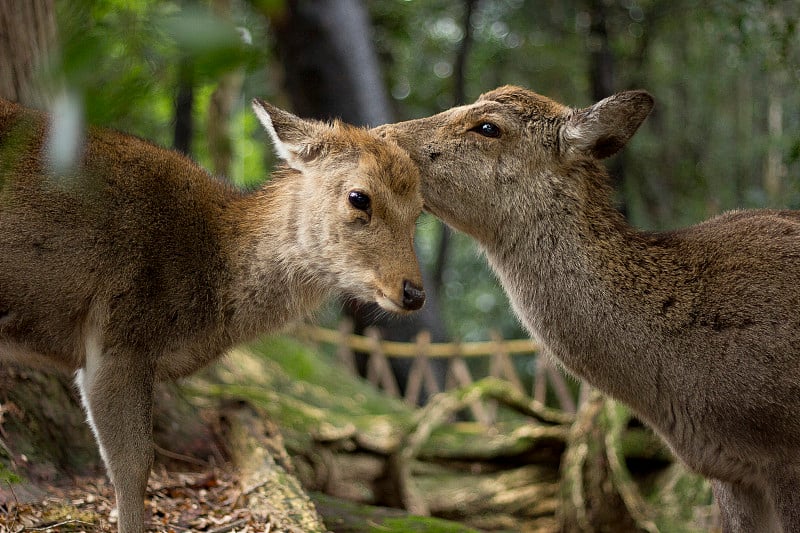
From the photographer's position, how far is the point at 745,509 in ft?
16.4

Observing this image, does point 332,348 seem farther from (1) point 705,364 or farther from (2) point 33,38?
(1) point 705,364

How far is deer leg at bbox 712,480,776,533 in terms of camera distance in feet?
16.2

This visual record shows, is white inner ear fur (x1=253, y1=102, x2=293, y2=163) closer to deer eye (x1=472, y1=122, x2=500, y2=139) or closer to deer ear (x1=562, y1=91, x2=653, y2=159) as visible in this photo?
deer eye (x1=472, y1=122, x2=500, y2=139)

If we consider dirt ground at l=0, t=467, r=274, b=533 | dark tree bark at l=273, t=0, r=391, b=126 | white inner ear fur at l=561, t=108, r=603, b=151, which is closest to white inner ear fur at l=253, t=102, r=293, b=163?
white inner ear fur at l=561, t=108, r=603, b=151

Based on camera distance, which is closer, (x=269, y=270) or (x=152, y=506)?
(x=269, y=270)

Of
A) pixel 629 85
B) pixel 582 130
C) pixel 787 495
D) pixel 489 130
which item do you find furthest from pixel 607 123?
pixel 629 85

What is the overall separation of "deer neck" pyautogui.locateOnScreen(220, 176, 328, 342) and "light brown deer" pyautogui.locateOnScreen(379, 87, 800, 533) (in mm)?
918

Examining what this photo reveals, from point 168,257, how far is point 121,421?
93 cm

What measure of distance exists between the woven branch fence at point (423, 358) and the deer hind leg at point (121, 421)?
27.2 feet

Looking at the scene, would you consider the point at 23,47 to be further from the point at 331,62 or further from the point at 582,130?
the point at 331,62

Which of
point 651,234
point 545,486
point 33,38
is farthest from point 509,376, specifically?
point 33,38

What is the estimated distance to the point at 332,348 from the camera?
17.1 m

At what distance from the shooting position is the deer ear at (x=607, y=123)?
5.38 meters

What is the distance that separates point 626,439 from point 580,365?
4304 millimetres
